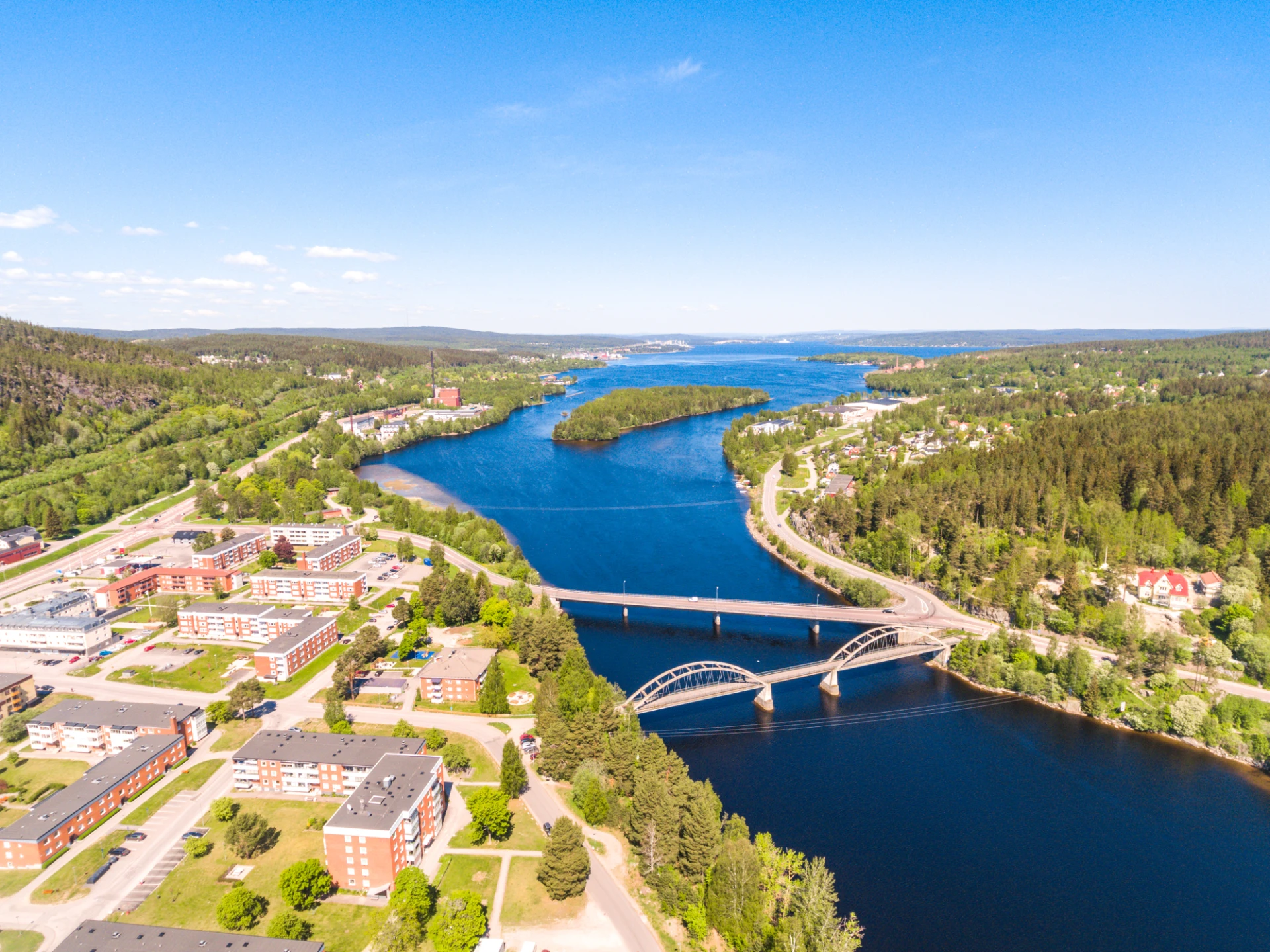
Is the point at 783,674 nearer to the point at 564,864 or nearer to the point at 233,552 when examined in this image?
the point at 564,864

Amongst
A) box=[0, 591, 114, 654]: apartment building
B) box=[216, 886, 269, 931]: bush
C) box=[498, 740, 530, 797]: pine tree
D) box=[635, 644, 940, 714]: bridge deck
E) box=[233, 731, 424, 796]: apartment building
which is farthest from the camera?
box=[0, 591, 114, 654]: apartment building

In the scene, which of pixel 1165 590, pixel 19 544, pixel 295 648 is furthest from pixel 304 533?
pixel 1165 590

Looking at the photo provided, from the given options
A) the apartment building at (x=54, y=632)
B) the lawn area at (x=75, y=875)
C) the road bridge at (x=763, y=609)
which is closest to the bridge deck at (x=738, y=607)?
the road bridge at (x=763, y=609)

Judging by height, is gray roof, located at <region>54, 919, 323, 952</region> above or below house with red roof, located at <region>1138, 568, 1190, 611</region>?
below

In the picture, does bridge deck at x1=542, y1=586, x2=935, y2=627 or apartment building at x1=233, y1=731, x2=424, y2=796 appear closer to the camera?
apartment building at x1=233, y1=731, x2=424, y2=796

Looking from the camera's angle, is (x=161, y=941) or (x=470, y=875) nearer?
(x=161, y=941)

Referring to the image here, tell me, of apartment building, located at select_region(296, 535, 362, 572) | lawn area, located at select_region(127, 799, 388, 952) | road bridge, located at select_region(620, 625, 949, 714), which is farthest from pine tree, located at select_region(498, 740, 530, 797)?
apartment building, located at select_region(296, 535, 362, 572)

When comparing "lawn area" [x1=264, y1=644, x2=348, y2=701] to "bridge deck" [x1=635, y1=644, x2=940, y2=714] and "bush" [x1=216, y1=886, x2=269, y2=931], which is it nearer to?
"bush" [x1=216, y1=886, x2=269, y2=931]
